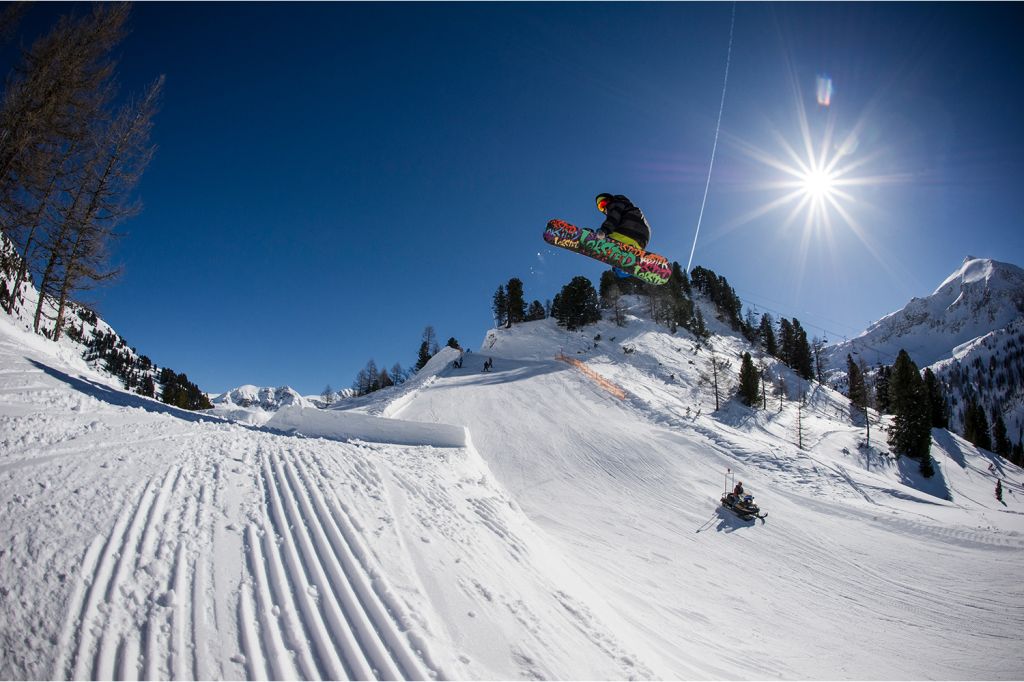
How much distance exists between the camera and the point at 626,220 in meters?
14.1

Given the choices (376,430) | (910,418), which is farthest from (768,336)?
(376,430)

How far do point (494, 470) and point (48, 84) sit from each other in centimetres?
1989

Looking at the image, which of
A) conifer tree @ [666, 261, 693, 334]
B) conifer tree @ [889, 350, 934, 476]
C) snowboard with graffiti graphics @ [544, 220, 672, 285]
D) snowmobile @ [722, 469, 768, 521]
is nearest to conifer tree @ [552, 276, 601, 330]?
conifer tree @ [666, 261, 693, 334]

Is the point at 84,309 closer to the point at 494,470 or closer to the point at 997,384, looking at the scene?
the point at 494,470

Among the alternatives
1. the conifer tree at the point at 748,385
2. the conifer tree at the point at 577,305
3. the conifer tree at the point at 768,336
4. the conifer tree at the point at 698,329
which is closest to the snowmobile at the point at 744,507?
the conifer tree at the point at 748,385

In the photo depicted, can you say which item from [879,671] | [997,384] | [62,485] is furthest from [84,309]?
[997,384]

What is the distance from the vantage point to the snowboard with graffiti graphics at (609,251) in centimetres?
1583

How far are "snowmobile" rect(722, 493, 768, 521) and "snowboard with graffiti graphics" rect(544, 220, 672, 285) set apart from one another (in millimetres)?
8941

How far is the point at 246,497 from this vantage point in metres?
6.30

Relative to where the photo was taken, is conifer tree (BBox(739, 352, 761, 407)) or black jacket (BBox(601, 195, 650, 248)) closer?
black jacket (BBox(601, 195, 650, 248))

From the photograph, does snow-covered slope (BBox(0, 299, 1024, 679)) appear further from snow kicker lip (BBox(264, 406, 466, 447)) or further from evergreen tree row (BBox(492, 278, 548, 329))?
evergreen tree row (BBox(492, 278, 548, 329))

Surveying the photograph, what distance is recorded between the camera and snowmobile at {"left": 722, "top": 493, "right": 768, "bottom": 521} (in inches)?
487

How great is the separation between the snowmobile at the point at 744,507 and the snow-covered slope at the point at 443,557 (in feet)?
1.20

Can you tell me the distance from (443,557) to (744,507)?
11001mm
